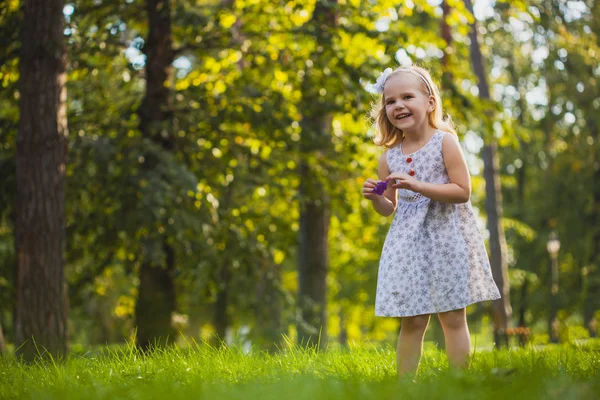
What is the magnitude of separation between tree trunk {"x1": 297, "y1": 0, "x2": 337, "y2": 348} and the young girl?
297cm

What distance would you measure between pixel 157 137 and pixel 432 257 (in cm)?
487

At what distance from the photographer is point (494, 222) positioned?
14.1 m

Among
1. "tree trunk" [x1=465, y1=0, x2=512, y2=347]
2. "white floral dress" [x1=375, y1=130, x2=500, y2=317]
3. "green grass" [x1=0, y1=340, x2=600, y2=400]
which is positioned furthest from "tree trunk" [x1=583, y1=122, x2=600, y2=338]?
"white floral dress" [x1=375, y1=130, x2=500, y2=317]

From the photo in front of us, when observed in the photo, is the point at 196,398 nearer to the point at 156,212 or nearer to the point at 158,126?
the point at 156,212

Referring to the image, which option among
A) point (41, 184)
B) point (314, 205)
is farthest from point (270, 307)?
point (41, 184)

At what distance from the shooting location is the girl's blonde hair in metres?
4.20

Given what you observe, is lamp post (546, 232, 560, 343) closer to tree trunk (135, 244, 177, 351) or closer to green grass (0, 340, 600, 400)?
tree trunk (135, 244, 177, 351)

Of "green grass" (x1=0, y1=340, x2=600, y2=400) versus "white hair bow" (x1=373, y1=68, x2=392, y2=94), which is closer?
"green grass" (x1=0, y1=340, x2=600, y2=400)

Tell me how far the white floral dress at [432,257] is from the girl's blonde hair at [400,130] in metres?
0.17

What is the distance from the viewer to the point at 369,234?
59.5ft

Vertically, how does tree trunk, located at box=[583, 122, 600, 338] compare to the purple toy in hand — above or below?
below

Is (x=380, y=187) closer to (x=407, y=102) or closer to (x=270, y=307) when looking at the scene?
(x=407, y=102)

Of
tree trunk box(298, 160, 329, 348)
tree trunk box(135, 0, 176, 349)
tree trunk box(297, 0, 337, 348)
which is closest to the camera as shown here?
tree trunk box(297, 0, 337, 348)

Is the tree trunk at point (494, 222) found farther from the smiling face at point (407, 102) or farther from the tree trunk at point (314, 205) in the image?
the smiling face at point (407, 102)
